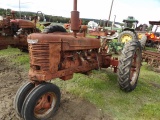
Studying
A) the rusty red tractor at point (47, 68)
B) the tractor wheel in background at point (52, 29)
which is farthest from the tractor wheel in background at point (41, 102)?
the tractor wheel in background at point (52, 29)

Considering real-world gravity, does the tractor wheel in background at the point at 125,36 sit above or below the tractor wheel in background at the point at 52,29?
below

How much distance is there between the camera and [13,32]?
24.9ft

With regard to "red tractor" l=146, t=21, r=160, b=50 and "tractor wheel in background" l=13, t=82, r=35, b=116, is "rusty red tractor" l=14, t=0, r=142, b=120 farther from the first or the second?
"red tractor" l=146, t=21, r=160, b=50

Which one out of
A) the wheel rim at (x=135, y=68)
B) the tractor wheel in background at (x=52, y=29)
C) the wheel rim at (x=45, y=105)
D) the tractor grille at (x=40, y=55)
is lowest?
the wheel rim at (x=45, y=105)

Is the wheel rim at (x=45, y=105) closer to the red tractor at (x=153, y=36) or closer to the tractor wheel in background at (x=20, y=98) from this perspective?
the tractor wheel in background at (x=20, y=98)

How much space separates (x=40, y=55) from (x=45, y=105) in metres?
0.84

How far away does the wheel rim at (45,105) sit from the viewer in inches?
125

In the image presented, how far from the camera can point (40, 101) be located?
3188mm

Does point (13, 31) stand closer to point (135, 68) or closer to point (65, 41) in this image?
point (65, 41)

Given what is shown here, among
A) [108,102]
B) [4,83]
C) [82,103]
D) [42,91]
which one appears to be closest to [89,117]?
[82,103]

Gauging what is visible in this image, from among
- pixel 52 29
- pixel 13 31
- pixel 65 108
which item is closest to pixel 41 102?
pixel 65 108

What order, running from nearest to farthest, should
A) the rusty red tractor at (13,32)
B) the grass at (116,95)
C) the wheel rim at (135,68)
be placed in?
1. the grass at (116,95)
2. the wheel rim at (135,68)
3. the rusty red tractor at (13,32)

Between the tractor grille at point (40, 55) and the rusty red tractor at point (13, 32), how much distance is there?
14.5ft

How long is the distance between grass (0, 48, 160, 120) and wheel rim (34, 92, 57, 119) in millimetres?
1027
